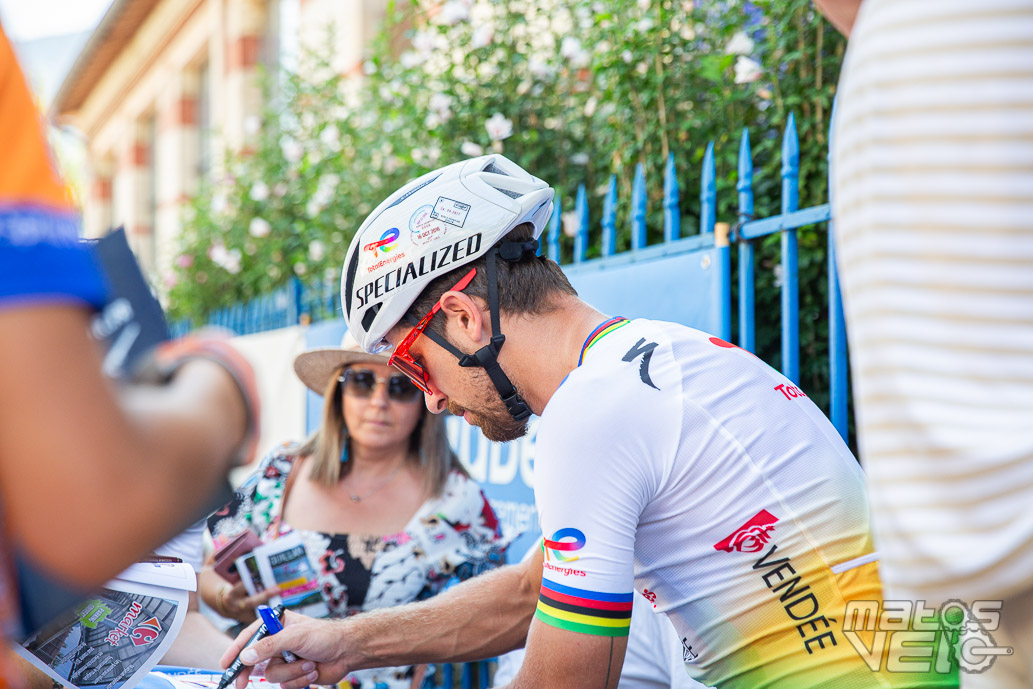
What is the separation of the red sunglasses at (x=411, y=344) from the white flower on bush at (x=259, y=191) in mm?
5530

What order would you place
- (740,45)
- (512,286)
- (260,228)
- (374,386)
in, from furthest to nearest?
(260,228) → (374,386) → (740,45) → (512,286)

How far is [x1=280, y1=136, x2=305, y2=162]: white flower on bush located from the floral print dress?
4.07 meters

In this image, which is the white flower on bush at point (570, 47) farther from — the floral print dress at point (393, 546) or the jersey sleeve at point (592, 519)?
the jersey sleeve at point (592, 519)

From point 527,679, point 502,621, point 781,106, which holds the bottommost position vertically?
point 502,621

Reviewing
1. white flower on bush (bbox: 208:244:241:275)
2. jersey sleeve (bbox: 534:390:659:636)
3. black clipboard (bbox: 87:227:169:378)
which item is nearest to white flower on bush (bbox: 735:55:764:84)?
jersey sleeve (bbox: 534:390:659:636)

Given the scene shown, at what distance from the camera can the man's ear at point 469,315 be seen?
86.4 inches

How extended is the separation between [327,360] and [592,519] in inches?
96.1

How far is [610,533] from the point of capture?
1.73m

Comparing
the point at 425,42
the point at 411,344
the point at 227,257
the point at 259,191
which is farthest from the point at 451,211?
the point at 227,257

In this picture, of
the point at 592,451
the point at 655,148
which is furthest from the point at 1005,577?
the point at 655,148

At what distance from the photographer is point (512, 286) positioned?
2189 millimetres

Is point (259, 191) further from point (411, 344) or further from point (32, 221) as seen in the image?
point (32, 221)

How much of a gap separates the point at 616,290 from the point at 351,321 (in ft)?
4.80

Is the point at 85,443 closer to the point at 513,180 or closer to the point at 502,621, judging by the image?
the point at 513,180
